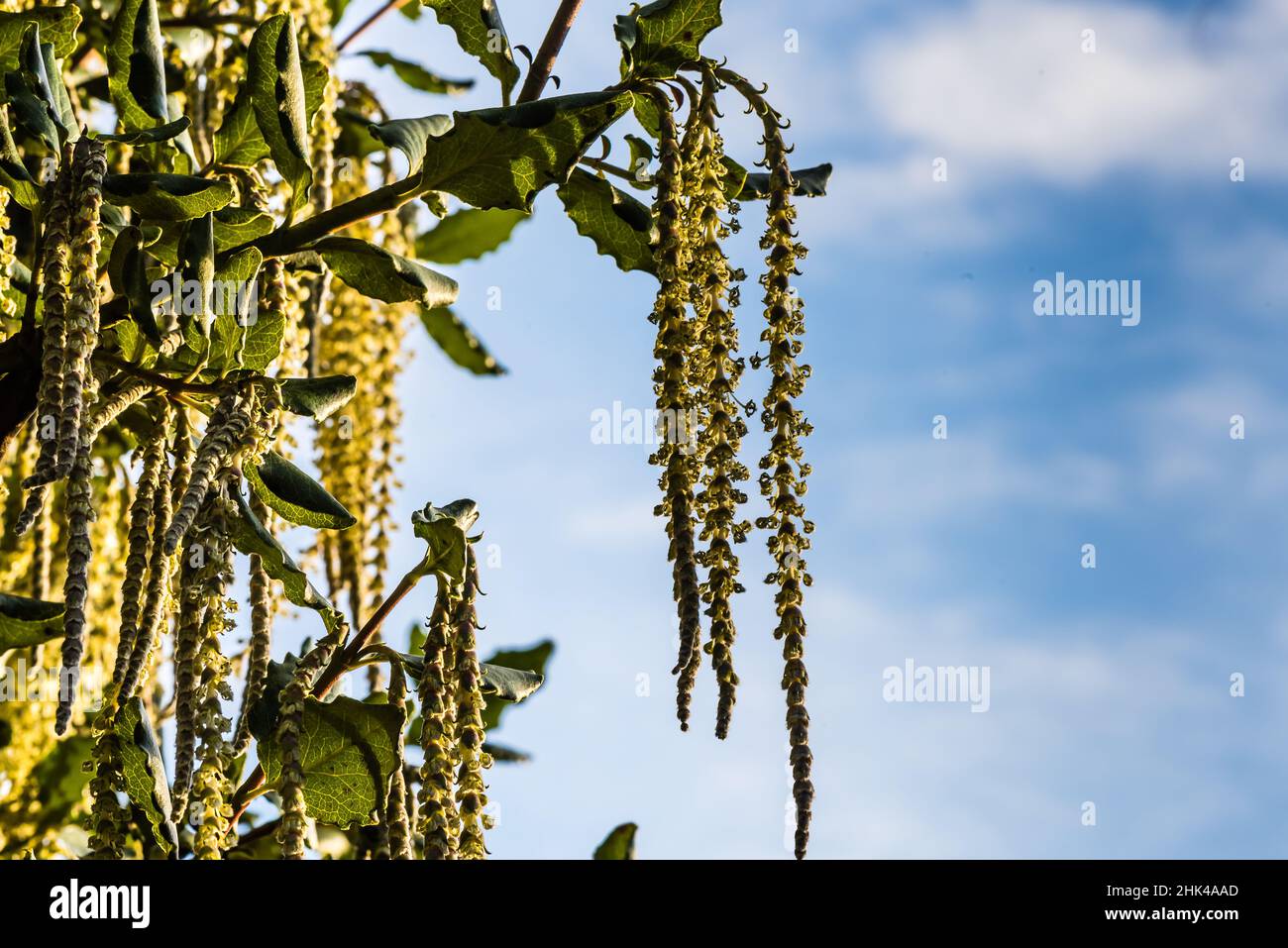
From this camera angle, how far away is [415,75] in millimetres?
3369

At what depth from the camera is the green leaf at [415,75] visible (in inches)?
131

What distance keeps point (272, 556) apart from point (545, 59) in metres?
0.60

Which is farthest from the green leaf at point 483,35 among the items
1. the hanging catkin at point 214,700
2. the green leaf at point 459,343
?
the green leaf at point 459,343

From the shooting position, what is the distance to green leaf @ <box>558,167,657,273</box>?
161 centimetres

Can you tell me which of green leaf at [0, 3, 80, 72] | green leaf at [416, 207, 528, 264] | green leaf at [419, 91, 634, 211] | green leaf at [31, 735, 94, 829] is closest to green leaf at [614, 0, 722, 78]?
green leaf at [419, 91, 634, 211]

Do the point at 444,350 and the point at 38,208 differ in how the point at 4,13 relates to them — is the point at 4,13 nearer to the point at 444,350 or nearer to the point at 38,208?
the point at 38,208

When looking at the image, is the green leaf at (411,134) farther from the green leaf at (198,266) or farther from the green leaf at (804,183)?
the green leaf at (804,183)

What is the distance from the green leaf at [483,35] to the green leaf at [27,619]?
0.78 meters

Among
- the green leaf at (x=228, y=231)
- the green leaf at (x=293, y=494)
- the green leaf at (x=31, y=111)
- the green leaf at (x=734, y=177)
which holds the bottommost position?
the green leaf at (x=293, y=494)

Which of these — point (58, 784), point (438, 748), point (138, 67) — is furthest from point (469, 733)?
point (58, 784)

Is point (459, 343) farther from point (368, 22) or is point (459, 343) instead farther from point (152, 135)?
point (152, 135)
